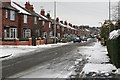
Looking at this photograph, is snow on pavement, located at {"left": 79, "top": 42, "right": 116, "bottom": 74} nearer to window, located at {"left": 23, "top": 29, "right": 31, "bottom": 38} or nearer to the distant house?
the distant house

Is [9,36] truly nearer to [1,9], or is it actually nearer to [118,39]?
[1,9]

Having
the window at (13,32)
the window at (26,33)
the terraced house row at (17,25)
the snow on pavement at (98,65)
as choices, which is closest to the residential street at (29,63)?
the snow on pavement at (98,65)

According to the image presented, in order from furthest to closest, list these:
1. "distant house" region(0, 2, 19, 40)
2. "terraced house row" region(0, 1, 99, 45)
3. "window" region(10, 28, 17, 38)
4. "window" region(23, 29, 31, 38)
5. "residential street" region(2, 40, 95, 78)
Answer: "window" region(23, 29, 31, 38), "window" region(10, 28, 17, 38), "distant house" region(0, 2, 19, 40), "terraced house row" region(0, 1, 99, 45), "residential street" region(2, 40, 95, 78)

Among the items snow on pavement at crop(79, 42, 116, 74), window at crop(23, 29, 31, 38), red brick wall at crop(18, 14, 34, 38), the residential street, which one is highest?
red brick wall at crop(18, 14, 34, 38)

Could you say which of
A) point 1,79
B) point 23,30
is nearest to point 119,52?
point 1,79

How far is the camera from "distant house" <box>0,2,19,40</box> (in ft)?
171

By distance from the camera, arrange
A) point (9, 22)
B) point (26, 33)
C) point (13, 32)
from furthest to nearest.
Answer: point (26, 33)
point (13, 32)
point (9, 22)

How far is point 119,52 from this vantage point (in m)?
14.3

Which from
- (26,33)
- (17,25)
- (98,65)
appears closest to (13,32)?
(17,25)

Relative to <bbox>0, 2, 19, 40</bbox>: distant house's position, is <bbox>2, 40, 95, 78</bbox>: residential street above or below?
below

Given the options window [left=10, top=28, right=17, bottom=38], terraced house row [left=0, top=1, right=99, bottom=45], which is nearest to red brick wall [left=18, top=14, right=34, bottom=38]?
terraced house row [left=0, top=1, right=99, bottom=45]

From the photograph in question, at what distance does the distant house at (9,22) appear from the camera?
5216cm

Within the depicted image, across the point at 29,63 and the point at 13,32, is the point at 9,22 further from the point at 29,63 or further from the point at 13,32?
the point at 29,63

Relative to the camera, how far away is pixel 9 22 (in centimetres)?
5391
